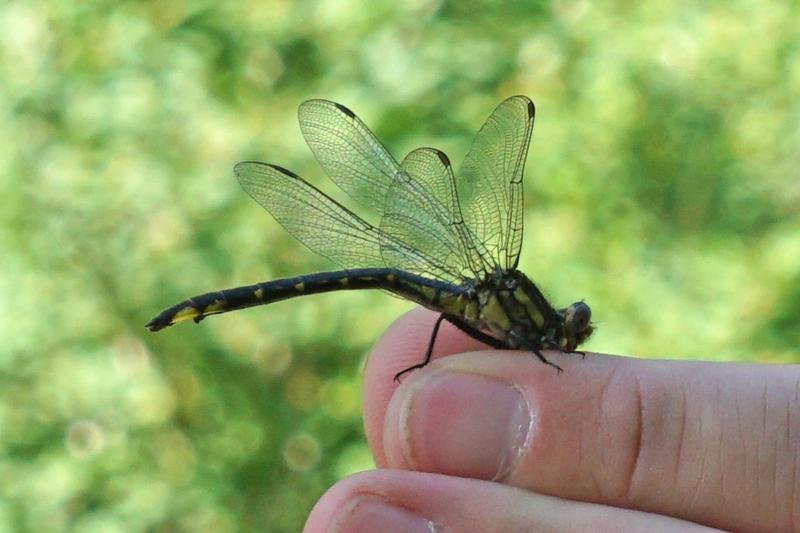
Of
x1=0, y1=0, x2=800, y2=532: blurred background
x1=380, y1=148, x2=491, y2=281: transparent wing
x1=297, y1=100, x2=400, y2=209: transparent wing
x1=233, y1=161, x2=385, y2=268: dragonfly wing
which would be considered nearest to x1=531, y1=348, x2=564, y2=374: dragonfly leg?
x1=380, y1=148, x2=491, y2=281: transparent wing

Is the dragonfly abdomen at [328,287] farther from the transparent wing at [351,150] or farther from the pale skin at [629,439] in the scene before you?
the pale skin at [629,439]

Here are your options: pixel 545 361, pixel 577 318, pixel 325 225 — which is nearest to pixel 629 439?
pixel 545 361

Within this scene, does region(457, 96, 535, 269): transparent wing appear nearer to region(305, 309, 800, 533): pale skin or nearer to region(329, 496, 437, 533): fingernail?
region(305, 309, 800, 533): pale skin

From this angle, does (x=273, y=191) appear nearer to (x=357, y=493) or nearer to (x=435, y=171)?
(x=435, y=171)

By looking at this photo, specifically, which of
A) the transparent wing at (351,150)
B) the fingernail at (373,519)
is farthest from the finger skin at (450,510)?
the transparent wing at (351,150)

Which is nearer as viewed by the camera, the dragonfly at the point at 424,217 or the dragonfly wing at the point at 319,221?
the dragonfly at the point at 424,217

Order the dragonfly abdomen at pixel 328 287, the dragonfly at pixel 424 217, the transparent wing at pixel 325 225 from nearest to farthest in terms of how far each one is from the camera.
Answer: the dragonfly abdomen at pixel 328 287 < the dragonfly at pixel 424 217 < the transparent wing at pixel 325 225

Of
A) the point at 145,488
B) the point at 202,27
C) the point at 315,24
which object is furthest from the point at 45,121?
the point at 145,488
